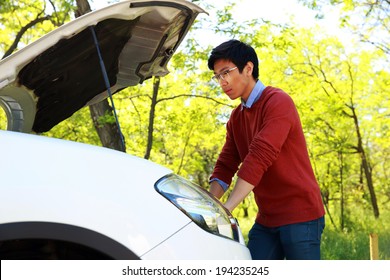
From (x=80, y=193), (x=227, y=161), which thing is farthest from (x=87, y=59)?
(x=80, y=193)

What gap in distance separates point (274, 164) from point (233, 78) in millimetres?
536

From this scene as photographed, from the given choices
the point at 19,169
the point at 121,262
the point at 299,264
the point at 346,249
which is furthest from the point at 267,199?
the point at 346,249

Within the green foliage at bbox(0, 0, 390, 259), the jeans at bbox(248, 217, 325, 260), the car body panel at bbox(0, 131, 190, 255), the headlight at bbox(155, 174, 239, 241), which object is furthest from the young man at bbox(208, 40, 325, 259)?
the green foliage at bbox(0, 0, 390, 259)

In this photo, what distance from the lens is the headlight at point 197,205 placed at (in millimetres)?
2340

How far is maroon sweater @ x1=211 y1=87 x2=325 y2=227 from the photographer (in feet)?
10.5

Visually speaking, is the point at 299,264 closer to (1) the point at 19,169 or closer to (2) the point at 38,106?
(1) the point at 19,169

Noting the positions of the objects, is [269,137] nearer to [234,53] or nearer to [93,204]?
[234,53]

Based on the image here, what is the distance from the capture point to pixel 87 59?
346 centimetres

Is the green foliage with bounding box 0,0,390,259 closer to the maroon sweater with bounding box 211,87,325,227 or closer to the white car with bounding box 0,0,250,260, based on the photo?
the maroon sweater with bounding box 211,87,325,227

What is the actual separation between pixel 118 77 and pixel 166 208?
1.81 metres

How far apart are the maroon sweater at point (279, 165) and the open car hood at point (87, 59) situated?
66 centimetres

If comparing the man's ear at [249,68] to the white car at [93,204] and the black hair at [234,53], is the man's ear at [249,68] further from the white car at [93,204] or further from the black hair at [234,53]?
the white car at [93,204]

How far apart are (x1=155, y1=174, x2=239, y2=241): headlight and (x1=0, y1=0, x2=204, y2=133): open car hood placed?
30.4 inches

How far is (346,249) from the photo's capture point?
31.6ft
